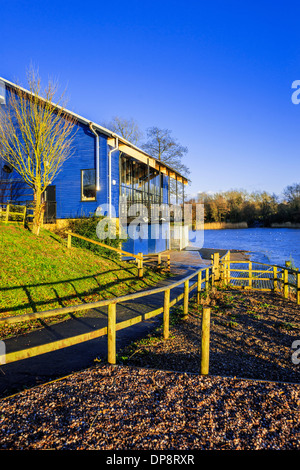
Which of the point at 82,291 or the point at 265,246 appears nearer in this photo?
the point at 82,291

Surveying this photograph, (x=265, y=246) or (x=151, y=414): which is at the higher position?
(x=151, y=414)

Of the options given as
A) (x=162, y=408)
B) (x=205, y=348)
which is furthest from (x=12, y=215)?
(x=162, y=408)

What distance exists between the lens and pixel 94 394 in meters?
3.62

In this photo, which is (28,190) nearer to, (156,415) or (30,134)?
(30,134)

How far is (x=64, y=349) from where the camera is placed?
5.58 m

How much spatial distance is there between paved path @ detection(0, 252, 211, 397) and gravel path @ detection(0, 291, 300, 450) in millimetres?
481

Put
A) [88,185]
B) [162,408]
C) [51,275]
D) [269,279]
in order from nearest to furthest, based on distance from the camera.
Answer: [162,408] → [51,275] → [269,279] → [88,185]

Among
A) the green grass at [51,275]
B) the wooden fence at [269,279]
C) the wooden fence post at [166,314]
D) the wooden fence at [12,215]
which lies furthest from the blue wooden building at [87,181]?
the wooden fence post at [166,314]

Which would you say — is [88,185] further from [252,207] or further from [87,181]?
[252,207]

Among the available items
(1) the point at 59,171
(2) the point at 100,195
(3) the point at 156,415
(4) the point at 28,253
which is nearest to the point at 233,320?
(3) the point at 156,415

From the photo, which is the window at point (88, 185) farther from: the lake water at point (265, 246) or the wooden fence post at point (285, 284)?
the lake water at point (265, 246)

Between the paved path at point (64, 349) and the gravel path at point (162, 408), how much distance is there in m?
0.48

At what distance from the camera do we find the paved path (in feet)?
14.3

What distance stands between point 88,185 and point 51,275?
28.2 ft
